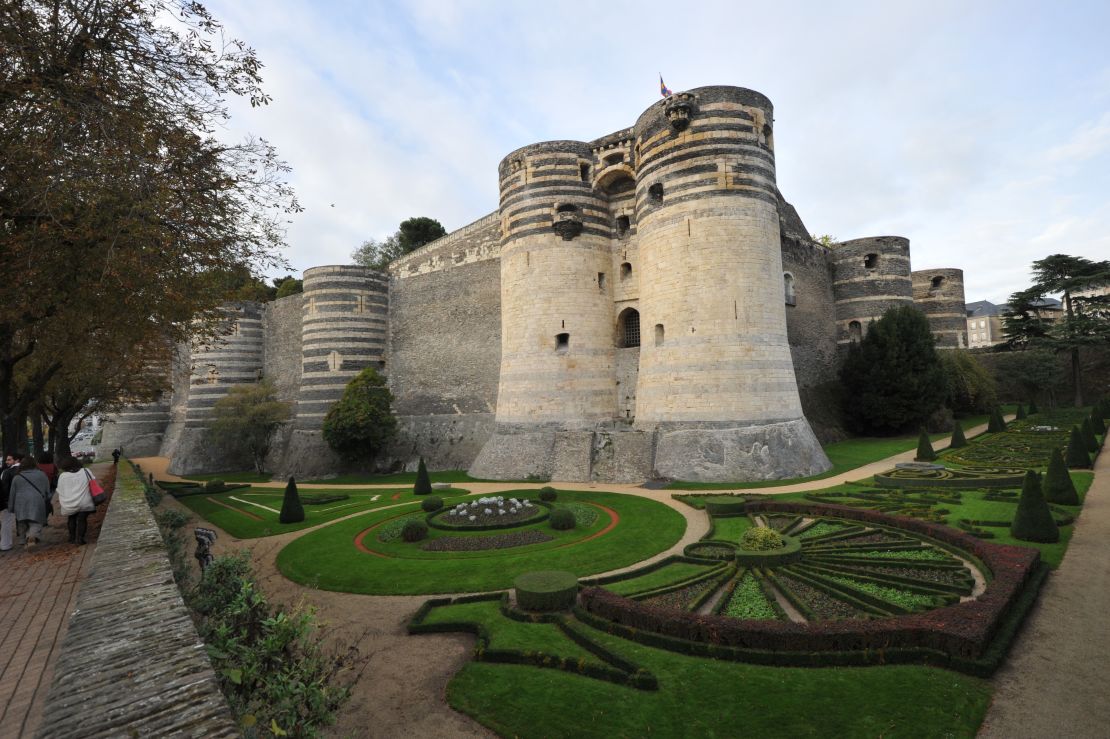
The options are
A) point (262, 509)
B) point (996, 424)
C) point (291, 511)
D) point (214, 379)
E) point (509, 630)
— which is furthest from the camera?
point (214, 379)

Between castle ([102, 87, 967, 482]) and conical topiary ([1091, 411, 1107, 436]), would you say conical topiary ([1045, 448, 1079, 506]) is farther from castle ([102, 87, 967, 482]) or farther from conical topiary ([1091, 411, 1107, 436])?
conical topiary ([1091, 411, 1107, 436])

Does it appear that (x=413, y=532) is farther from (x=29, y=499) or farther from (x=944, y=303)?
(x=944, y=303)

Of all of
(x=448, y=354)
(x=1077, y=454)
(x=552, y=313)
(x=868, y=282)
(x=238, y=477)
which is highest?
(x=868, y=282)

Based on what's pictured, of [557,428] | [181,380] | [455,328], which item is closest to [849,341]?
[557,428]

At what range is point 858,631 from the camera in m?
7.43

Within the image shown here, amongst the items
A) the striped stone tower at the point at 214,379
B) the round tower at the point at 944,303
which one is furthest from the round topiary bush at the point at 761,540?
the striped stone tower at the point at 214,379

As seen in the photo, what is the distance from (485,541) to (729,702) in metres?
8.63

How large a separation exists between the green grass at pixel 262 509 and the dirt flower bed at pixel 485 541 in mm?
5952

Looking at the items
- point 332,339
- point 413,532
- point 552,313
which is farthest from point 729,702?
point 332,339

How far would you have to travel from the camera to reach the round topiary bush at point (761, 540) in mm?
11414

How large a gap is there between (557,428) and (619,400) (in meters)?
3.25

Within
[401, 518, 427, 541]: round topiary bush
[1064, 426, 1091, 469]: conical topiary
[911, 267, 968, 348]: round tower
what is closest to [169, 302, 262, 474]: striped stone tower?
[401, 518, 427, 541]: round topiary bush

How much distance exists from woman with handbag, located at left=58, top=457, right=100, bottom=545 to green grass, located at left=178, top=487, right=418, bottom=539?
5755 millimetres

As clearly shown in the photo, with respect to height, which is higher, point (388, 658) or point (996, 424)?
point (996, 424)
